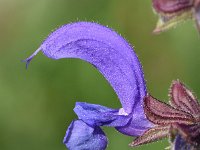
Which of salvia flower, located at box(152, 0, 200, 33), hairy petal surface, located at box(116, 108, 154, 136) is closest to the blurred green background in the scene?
hairy petal surface, located at box(116, 108, 154, 136)

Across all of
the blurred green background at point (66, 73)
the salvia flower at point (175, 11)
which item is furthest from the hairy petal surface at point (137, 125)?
the blurred green background at point (66, 73)

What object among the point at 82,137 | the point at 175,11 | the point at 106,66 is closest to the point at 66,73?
the point at 106,66

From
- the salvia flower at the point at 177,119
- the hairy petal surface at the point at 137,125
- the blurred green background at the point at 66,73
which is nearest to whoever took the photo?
the salvia flower at the point at 177,119

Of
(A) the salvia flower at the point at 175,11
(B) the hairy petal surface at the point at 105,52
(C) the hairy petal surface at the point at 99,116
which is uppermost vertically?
(A) the salvia flower at the point at 175,11

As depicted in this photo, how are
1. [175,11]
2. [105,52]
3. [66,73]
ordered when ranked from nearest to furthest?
[175,11] → [105,52] → [66,73]

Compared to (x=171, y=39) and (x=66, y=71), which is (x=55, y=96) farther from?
(x=171, y=39)

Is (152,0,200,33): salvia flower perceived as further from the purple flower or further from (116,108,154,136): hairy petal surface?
(116,108,154,136): hairy petal surface

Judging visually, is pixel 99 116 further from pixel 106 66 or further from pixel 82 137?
pixel 106 66

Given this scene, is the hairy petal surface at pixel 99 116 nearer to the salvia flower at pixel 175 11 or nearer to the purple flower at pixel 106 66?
the purple flower at pixel 106 66
